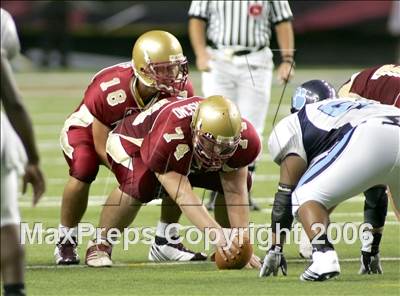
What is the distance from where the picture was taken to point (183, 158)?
6352 mm

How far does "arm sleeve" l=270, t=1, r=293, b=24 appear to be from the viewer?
30.8ft

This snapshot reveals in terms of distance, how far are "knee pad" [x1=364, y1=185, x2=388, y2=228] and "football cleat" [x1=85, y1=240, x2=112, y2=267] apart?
1.30 m

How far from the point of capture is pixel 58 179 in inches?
428

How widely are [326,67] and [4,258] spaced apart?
18069mm

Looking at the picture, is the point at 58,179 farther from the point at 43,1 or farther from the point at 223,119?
the point at 43,1

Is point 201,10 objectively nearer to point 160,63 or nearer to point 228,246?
point 160,63

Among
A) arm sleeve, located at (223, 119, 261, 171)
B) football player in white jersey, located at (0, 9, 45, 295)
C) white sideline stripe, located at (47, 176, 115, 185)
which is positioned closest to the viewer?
football player in white jersey, located at (0, 9, 45, 295)

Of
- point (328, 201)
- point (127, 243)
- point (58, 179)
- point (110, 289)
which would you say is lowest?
point (58, 179)

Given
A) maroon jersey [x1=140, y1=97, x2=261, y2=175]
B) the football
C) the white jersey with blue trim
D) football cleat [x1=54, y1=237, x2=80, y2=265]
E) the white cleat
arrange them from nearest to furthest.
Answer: the white jersey with blue trim → the football → maroon jersey [x1=140, y1=97, x2=261, y2=175] → football cleat [x1=54, y1=237, x2=80, y2=265] → the white cleat

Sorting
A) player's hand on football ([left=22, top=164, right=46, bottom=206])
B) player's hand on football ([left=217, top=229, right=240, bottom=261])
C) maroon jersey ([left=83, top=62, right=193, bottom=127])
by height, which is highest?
player's hand on football ([left=22, top=164, right=46, bottom=206])

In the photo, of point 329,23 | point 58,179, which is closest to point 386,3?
point 329,23

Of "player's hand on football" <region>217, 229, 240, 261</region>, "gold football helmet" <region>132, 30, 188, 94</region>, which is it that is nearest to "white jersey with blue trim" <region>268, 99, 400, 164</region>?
"player's hand on football" <region>217, 229, 240, 261</region>

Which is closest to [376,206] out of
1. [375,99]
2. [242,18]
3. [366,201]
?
[366,201]

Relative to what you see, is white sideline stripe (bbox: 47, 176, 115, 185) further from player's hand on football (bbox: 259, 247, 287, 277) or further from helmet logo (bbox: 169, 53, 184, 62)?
player's hand on football (bbox: 259, 247, 287, 277)
